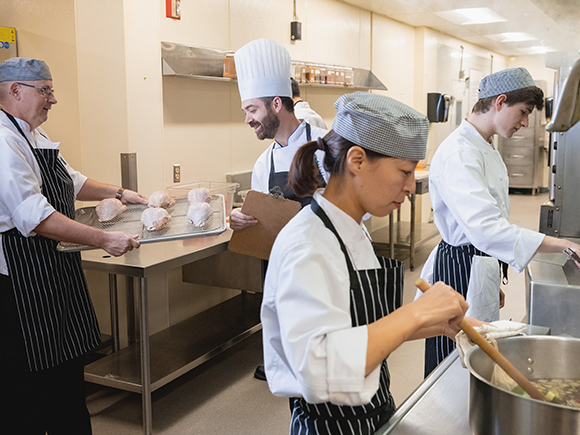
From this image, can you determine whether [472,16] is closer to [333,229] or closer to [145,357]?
[145,357]

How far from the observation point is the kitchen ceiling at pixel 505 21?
2305mm

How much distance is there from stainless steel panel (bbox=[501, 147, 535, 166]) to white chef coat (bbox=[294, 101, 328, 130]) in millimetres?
7878

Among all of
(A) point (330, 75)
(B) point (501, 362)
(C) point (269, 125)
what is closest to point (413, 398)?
(B) point (501, 362)

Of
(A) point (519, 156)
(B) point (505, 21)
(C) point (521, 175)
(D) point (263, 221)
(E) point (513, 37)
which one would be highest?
(E) point (513, 37)

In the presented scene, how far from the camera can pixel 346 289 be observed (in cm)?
97

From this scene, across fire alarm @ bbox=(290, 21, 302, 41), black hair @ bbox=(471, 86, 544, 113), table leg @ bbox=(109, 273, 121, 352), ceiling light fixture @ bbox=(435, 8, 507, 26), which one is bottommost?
table leg @ bbox=(109, 273, 121, 352)

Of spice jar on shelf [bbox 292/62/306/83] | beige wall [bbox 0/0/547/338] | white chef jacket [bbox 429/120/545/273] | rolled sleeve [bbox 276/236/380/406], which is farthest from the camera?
spice jar on shelf [bbox 292/62/306/83]

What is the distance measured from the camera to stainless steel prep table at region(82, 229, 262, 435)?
2.46m

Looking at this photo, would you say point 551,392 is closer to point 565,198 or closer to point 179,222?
point 565,198

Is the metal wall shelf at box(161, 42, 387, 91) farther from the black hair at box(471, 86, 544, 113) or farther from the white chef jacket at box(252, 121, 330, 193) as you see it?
the black hair at box(471, 86, 544, 113)

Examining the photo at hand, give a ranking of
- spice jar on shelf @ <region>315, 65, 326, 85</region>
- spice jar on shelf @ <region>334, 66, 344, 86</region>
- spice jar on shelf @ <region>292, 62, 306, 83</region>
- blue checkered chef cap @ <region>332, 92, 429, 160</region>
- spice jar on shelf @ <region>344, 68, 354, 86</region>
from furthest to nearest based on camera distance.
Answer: spice jar on shelf @ <region>344, 68, 354, 86</region>, spice jar on shelf @ <region>334, 66, 344, 86</region>, spice jar on shelf @ <region>315, 65, 326, 85</region>, spice jar on shelf @ <region>292, 62, 306, 83</region>, blue checkered chef cap @ <region>332, 92, 429, 160</region>

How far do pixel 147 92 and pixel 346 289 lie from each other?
2585 millimetres

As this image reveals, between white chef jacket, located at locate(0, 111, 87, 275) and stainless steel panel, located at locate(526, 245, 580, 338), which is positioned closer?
stainless steel panel, located at locate(526, 245, 580, 338)

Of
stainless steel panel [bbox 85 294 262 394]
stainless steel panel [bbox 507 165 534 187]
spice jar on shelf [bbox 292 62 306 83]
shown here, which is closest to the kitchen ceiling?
spice jar on shelf [bbox 292 62 306 83]
